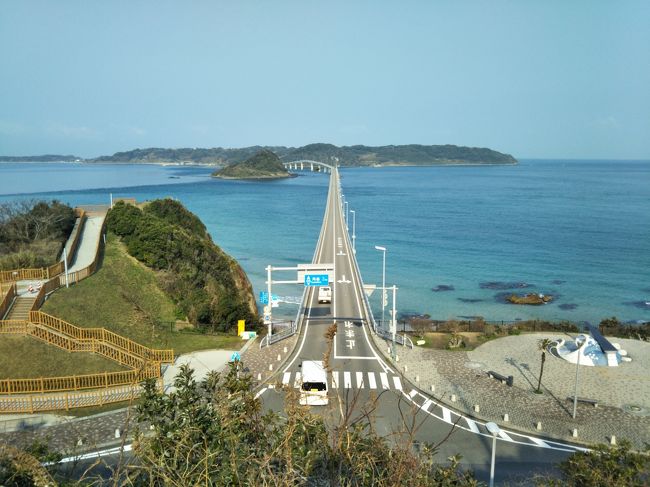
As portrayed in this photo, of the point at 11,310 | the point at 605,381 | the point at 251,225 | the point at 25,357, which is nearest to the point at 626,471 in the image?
the point at 605,381

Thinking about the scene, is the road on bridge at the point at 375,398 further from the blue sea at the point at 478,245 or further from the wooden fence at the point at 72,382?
the blue sea at the point at 478,245

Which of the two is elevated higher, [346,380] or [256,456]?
[256,456]

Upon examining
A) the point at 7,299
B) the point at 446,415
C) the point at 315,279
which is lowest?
the point at 446,415

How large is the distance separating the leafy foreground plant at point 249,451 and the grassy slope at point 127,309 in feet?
56.9

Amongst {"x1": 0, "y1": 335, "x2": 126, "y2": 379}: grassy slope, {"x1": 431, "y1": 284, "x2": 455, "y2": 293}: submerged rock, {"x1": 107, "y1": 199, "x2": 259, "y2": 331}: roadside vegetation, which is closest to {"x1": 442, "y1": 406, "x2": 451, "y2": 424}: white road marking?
{"x1": 0, "y1": 335, "x2": 126, "y2": 379}: grassy slope

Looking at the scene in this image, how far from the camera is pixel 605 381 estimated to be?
22.0 metres

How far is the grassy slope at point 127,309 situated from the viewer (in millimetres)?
24938

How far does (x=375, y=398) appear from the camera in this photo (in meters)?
7.84

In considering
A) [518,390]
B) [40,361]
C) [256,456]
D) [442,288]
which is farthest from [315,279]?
[442,288]

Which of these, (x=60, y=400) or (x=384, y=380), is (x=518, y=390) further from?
(x=60, y=400)

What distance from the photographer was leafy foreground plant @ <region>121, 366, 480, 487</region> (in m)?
6.57

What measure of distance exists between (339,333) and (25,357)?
49.1ft

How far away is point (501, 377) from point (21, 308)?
20948 millimetres

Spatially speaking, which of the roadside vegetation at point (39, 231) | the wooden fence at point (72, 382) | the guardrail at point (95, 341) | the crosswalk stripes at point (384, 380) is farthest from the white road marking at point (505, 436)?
the roadside vegetation at point (39, 231)
